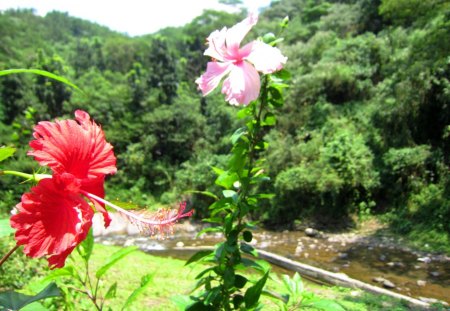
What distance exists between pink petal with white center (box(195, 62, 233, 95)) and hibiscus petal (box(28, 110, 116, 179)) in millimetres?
214

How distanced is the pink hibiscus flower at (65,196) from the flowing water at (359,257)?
438cm

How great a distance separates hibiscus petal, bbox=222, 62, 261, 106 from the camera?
2.01 ft

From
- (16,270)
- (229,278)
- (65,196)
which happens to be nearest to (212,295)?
(229,278)

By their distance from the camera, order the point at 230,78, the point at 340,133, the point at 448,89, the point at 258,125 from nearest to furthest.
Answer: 1. the point at 230,78
2. the point at 258,125
3. the point at 448,89
4. the point at 340,133

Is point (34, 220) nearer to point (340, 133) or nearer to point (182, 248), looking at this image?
point (182, 248)

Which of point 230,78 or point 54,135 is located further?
point 230,78

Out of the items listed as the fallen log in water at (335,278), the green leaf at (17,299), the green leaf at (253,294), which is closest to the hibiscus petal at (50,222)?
the green leaf at (17,299)

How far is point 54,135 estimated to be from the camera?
45 centimetres

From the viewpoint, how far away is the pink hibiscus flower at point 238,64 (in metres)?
0.62

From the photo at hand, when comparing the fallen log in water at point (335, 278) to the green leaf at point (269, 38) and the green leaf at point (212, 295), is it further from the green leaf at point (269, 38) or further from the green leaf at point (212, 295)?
the green leaf at point (269, 38)

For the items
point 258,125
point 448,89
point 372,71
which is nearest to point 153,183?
point 372,71

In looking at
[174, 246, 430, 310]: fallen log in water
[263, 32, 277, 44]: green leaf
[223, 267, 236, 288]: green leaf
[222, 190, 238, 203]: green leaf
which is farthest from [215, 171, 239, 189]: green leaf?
[174, 246, 430, 310]: fallen log in water

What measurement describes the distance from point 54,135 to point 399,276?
5.01 m

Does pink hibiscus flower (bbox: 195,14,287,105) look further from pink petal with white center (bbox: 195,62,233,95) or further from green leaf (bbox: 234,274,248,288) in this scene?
→ green leaf (bbox: 234,274,248,288)
